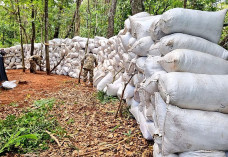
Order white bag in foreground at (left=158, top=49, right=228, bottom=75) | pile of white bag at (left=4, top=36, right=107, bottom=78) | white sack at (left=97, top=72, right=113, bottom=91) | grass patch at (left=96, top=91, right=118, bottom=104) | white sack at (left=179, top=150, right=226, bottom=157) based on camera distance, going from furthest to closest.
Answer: pile of white bag at (left=4, top=36, right=107, bottom=78), white sack at (left=97, top=72, right=113, bottom=91), grass patch at (left=96, top=91, right=118, bottom=104), white bag in foreground at (left=158, top=49, right=228, bottom=75), white sack at (left=179, top=150, right=226, bottom=157)

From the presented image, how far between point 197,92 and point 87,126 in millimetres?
1976

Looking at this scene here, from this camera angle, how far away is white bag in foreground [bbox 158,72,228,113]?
139 centimetres

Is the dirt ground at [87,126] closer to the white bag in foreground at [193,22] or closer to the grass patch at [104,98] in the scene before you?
the grass patch at [104,98]

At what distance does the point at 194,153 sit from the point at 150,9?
20.0ft

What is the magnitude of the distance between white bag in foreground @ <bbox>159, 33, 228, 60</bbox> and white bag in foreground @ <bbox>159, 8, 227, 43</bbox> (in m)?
0.09

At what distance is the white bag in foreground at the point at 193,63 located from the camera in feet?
5.01

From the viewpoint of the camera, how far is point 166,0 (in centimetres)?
579

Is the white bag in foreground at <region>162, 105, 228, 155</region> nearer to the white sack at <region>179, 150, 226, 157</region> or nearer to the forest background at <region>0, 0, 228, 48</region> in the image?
the white sack at <region>179, 150, 226, 157</region>

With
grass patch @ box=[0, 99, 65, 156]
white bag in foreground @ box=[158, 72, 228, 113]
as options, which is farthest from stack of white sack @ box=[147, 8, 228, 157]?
grass patch @ box=[0, 99, 65, 156]

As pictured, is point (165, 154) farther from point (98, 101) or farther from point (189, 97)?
point (98, 101)

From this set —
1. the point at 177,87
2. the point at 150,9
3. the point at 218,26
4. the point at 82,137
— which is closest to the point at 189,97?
the point at 177,87

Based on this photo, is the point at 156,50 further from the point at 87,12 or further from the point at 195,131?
the point at 87,12

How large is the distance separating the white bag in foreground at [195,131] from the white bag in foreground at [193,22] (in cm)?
89

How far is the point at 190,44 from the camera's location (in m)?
1.76
